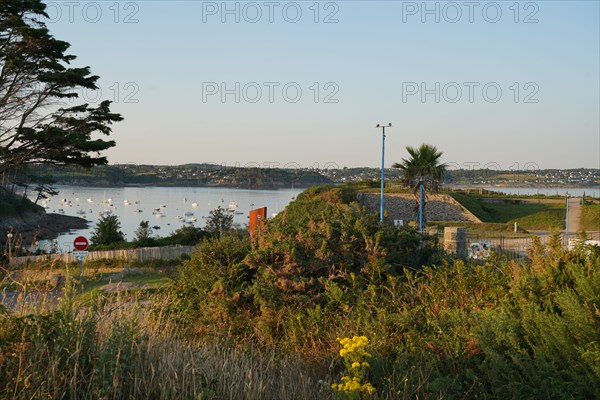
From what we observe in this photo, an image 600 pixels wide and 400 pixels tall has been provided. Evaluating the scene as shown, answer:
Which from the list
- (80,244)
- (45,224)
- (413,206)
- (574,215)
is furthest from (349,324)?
(45,224)

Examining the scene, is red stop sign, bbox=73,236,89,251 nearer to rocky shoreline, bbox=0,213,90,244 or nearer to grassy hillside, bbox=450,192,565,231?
grassy hillside, bbox=450,192,565,231

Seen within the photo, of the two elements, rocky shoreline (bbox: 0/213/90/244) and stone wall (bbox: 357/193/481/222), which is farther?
rocky shoreline (bbox: 0/213/90/244)

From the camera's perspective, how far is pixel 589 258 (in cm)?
593

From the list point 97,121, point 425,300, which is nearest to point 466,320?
point 425,300

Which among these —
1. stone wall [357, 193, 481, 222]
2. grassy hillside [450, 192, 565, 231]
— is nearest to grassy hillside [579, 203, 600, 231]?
grassy hillside [450, 192, 565, 231]

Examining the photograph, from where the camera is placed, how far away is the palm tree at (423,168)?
40438 millimetres

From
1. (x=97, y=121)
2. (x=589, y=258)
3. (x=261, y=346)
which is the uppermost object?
(x=97, y=121)

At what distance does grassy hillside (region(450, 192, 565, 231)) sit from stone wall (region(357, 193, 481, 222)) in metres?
0.90

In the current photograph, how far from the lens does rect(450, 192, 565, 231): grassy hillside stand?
45.9m

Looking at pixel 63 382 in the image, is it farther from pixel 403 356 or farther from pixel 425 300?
pixel 425 300

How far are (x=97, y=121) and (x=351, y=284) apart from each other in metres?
21.6

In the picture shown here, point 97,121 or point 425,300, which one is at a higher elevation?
point 97,121

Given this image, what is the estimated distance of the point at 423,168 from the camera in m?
40.6

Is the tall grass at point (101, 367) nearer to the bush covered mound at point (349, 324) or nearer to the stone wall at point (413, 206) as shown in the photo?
the bush covered mound at point (349, 324)
